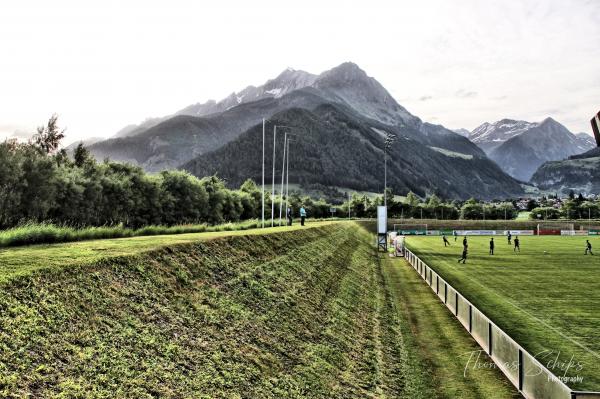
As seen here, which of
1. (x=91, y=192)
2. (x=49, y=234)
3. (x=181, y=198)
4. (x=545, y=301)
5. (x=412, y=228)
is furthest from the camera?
(x=412, y=228)

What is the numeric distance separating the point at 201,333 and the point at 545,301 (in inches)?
1121

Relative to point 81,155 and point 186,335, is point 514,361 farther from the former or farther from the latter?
point 81,155

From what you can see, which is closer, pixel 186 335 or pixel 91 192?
pixel 186 335

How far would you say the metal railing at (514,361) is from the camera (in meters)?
12.9

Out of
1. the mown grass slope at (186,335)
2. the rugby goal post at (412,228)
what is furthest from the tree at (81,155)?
the rugby goal post at (412,228)

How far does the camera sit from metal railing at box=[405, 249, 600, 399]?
12.9 meters

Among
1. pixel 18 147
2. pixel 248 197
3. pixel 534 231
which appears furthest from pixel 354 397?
pixel 534 231

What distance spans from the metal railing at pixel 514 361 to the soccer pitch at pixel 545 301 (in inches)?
87.7

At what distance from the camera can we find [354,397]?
14.9 m

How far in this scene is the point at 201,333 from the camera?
45.3ft

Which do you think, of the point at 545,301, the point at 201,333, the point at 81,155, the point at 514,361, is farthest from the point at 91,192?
the point at 514,361

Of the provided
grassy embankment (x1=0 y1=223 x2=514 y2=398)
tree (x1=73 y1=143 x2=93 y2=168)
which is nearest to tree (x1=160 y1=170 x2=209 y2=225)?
tree (x1=73 y1=143 x2=93 y2=168)

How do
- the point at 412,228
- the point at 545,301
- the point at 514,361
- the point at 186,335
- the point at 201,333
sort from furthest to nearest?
the point at 412,228 < the point at 545,301 < the point at 514,361 < the point at 201,333 < the point at 186,335

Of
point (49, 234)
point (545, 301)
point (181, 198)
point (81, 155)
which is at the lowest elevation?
point (545, 301)
